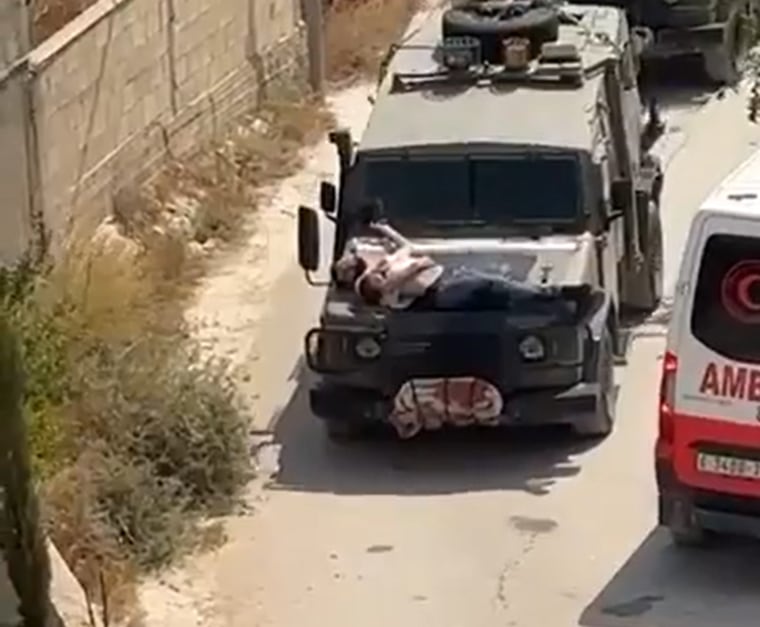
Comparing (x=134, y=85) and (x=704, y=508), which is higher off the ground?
(x=704, y=508)

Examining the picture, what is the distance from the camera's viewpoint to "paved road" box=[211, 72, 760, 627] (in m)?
11.5

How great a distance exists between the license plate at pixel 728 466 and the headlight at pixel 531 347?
1.91m

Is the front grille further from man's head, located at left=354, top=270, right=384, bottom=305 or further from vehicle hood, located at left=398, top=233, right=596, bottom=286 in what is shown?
vehicle hood, located at left=398, top=233, right=596, bottom=286

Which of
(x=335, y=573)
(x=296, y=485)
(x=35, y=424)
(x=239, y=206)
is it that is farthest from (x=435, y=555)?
(x=239, y=206)

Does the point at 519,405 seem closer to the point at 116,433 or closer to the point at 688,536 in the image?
the point at 688,536

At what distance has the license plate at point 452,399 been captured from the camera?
13031mm

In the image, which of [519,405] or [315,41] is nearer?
[519,405]

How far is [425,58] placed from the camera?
15250 millimetres

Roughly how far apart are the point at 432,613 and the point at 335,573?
739 mm

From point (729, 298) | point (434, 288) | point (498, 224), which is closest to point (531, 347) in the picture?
point (434, 288)

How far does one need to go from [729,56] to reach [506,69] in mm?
8015

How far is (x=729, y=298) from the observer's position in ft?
36.6

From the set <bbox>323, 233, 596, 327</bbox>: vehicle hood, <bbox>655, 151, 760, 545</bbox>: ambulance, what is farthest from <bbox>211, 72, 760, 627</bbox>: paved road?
<bbox>323, 233, 596, 327</bbox>: vehicle hood

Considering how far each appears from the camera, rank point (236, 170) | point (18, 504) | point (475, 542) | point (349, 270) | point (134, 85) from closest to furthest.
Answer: point (18, 504), point (475, 542), point (349, 270), point (134, 85), point (236, 170)
